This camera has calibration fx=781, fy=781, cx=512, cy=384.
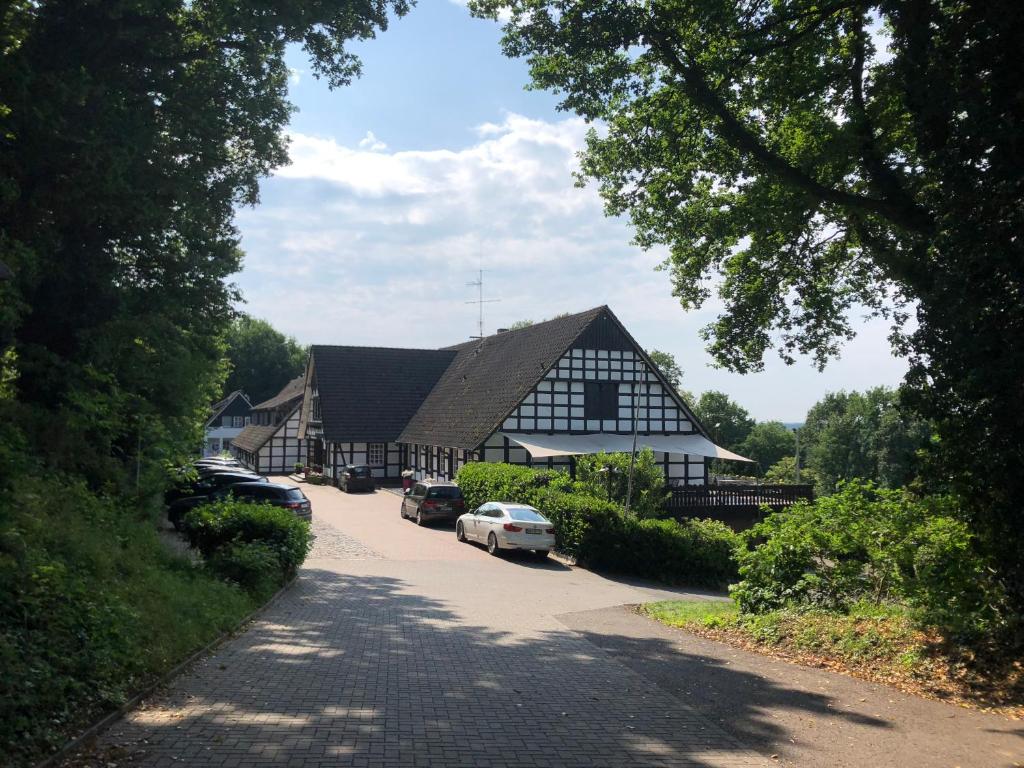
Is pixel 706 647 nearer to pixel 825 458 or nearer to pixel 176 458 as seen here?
pixel 176 458

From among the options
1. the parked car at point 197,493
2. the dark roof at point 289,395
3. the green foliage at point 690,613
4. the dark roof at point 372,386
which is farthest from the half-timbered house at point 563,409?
the dark roof at point 289,395

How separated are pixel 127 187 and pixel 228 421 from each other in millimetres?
72528

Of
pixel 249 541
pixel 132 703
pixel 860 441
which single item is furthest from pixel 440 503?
pixel 860 441

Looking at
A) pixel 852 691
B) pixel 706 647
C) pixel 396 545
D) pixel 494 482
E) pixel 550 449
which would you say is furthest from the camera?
pixel 550 449

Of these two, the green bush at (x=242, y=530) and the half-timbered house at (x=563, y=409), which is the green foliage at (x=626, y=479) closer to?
the half-timbered house at (x=563, y=409)

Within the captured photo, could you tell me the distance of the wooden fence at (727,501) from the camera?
1132 inches

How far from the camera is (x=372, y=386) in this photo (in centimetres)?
4888

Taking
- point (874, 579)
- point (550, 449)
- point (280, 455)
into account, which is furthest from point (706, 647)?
point (280, 455)

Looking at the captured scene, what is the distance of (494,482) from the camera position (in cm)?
2692

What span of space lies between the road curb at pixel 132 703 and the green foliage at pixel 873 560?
7517 millimetres

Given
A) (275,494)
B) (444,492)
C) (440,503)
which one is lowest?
(440,503)

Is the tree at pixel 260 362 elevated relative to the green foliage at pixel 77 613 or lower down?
elevated

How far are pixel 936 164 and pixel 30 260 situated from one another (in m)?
12.5

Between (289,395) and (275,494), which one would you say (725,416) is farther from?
(275,494)
